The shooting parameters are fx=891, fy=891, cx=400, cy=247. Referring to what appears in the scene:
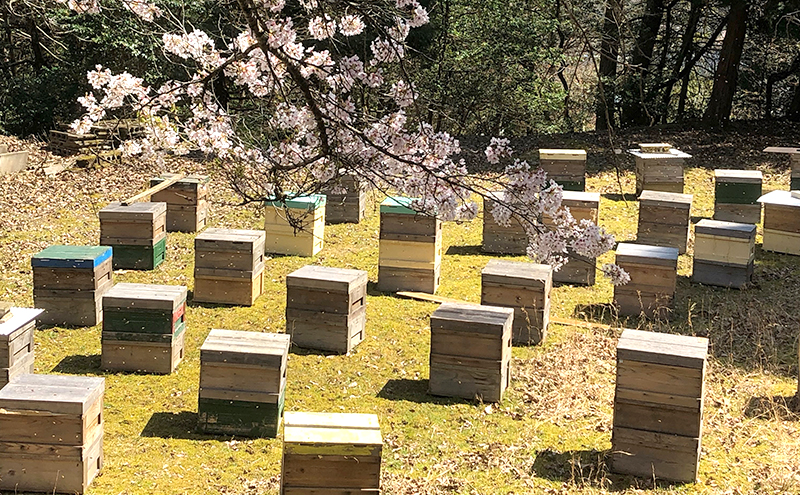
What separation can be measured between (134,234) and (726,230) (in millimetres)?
7551

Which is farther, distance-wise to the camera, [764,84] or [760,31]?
[764,84]

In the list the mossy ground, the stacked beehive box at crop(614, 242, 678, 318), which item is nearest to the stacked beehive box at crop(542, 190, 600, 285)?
the mossy ground

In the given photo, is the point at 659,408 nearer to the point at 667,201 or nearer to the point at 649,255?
the point at 649,255

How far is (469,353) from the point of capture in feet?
27.3

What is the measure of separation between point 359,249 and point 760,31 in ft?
44.0

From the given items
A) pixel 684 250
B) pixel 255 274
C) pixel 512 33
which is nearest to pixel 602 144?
pixel 512 33

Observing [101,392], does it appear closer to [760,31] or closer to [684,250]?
[684,250]

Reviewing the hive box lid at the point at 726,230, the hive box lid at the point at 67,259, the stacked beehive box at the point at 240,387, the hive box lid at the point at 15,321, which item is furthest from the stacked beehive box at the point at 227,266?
the hive box lid at the point at 726,230

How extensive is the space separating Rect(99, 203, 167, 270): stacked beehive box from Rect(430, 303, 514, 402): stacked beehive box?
477cm

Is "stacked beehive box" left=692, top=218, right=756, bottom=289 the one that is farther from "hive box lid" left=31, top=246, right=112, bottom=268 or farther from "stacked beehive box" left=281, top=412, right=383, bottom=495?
"hive box lid" left=31, top=246, right=112, bottom=268

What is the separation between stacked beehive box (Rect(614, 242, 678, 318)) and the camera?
33.4 feet

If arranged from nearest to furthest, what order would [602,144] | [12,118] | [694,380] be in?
[694,380] → [602,144] → [12,118]

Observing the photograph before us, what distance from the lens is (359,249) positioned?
13211 millimetres

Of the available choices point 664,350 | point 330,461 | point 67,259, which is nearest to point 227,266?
point 67,259
